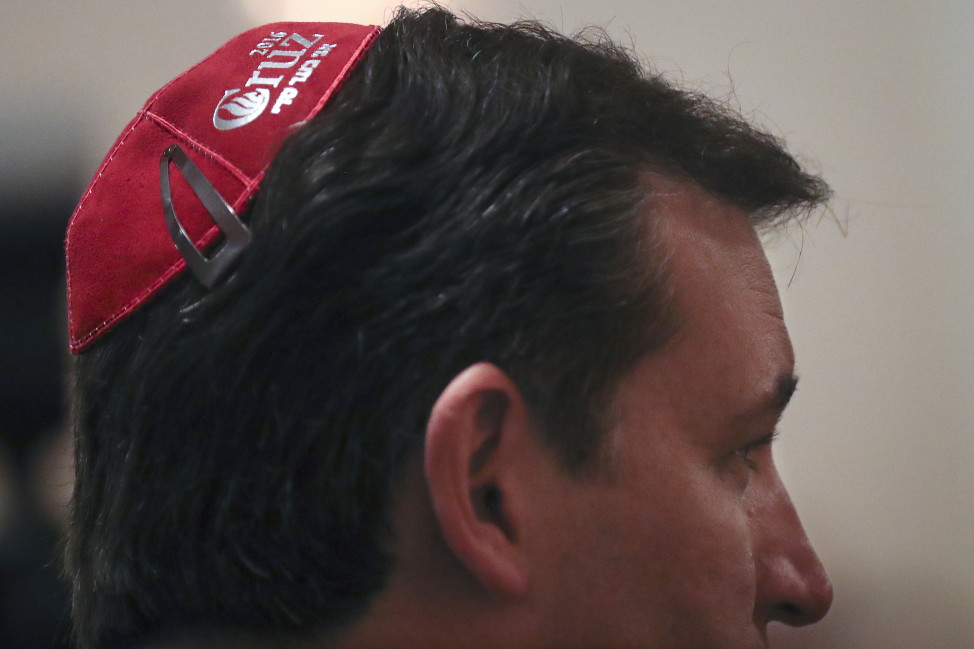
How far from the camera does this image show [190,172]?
0.53 meters

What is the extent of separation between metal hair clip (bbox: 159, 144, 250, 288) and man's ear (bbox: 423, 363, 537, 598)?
0.52ft

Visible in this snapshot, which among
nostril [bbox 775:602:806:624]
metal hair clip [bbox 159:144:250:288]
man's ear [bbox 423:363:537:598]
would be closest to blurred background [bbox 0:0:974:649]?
nostril [bbox 775:602:806:624]

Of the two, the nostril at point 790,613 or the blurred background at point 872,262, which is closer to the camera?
the nostril at point 790,613

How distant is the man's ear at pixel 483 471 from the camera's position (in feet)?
1.55

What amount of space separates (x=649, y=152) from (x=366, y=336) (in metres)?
0.23

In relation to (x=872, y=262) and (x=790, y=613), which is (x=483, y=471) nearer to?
(x=790, y=613)

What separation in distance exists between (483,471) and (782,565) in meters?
0.25

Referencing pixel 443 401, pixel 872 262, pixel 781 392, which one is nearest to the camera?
pixel 443 401

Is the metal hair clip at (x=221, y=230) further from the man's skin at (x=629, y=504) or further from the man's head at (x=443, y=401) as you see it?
the man's skin at (x=629, y=504)

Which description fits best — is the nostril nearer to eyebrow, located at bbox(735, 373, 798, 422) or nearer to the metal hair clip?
eyebrow, located at bbox(735, 373, 798, 422)

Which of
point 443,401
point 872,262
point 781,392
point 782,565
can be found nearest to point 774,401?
point 781,392

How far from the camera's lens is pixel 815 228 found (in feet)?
2.78

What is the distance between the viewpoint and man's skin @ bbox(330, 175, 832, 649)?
490 millimetres

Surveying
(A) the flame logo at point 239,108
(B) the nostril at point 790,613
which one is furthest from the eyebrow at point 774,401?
(A) the flame logo at point 239,108
